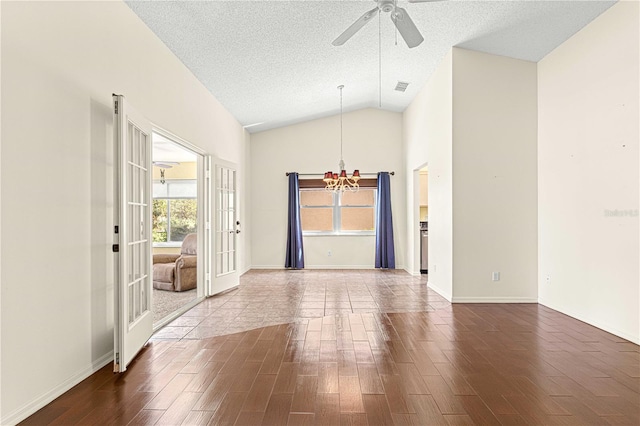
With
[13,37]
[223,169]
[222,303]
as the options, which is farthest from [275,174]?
[13,37]

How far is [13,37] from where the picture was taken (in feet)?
6.89

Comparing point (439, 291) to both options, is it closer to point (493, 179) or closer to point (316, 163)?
point (493, 179)

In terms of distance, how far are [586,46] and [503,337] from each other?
323 cm

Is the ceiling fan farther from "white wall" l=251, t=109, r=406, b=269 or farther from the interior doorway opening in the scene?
"white wall" l=251, t=109, r=406, b=269

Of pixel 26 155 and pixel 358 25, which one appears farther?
pixel 358 25

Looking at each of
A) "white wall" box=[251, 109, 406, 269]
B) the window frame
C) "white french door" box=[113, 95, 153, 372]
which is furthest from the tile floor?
the window frame

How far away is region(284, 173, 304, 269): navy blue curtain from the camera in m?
8.27

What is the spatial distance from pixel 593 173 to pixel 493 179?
4.03 feet

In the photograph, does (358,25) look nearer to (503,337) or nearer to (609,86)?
(609,86)

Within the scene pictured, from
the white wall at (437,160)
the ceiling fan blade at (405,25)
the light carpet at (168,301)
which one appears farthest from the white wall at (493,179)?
the light carpet at (168,301)

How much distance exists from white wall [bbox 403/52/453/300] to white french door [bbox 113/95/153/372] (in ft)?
12.3

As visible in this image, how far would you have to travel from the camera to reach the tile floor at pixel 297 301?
4.10 metres

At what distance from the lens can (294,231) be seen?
8273mm

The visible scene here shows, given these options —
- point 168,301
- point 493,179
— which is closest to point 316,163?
point 493,179
